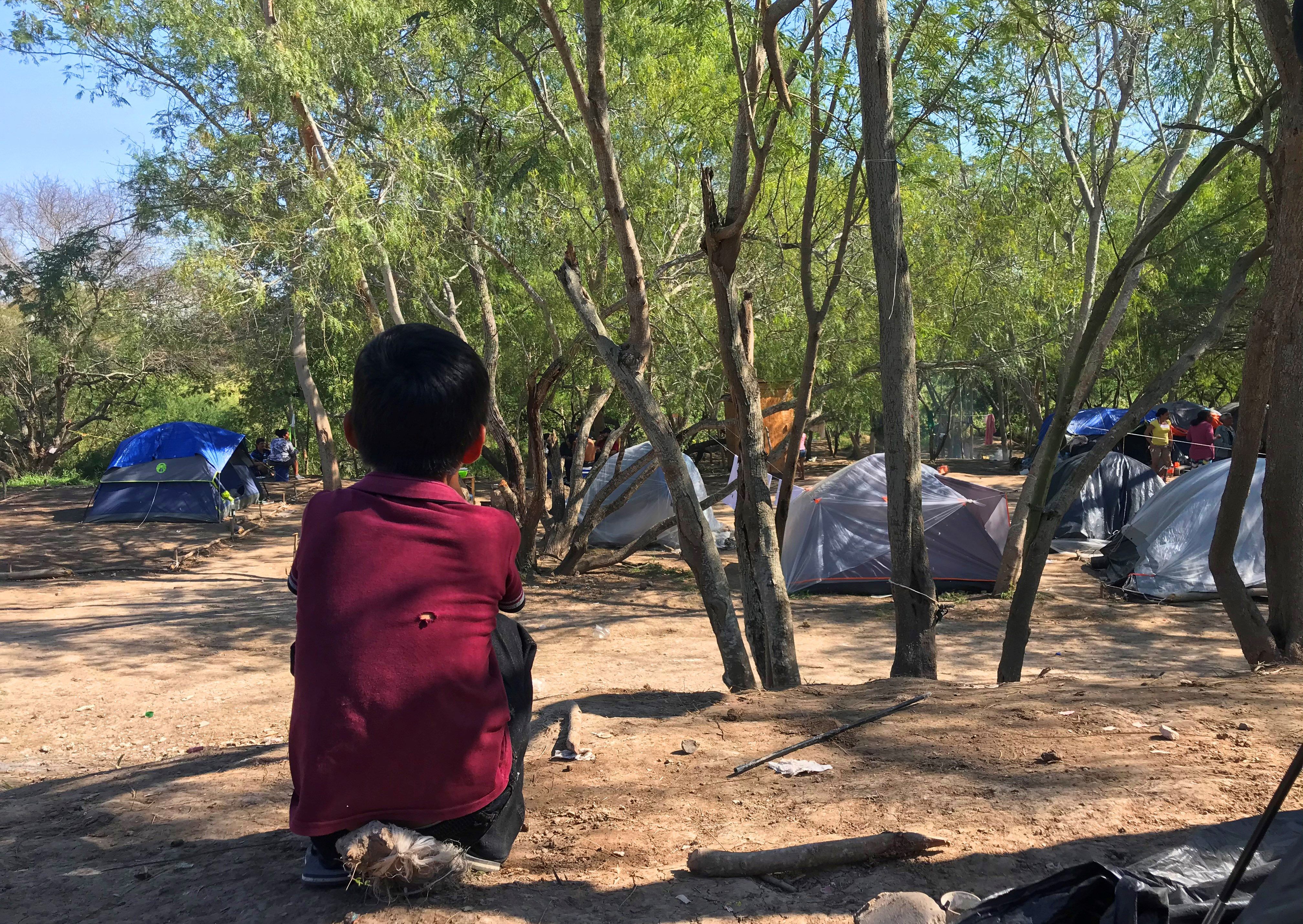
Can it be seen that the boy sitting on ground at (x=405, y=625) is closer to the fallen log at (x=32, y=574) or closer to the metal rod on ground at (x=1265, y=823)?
the metal rod on ground at (x=1265, y=823)

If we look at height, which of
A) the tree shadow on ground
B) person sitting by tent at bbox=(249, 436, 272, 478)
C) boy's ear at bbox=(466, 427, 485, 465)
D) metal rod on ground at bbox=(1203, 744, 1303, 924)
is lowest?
the tree shadow on ground

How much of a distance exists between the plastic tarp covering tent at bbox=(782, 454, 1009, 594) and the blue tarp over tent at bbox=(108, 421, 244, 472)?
1201cm

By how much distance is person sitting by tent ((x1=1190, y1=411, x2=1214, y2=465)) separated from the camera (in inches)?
688

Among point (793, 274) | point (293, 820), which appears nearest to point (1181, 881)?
point (293, 820)

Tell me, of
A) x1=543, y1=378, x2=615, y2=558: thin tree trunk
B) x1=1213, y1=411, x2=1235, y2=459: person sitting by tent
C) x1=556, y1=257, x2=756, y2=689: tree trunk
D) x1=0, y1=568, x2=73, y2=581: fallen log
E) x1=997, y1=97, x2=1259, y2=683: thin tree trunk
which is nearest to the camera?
x1=997, y1=97, x2=1259, y2=683: thin tree trunk

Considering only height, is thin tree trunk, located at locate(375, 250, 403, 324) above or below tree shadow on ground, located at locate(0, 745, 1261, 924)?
above

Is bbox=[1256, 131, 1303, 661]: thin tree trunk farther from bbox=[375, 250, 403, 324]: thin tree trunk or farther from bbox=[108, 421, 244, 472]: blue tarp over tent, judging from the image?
bbox=[108, 421, 244, 472]: blue tarp over tent

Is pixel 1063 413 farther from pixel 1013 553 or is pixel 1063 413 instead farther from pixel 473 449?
pixel 1013 553

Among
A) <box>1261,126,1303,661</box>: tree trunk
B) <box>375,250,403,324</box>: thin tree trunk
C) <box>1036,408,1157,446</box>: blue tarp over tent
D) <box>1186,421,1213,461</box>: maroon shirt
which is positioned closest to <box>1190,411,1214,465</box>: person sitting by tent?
<box>1186,421,1213,461</box>: maroon shirt

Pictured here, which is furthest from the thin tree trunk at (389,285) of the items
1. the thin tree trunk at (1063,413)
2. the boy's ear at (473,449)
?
the boy's ear at (473,449)

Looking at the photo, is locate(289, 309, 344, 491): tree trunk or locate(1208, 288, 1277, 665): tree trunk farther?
locate(289, 309, 344, 491): tree trunk

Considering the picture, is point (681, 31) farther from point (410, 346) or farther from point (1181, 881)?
point (1181, 881)

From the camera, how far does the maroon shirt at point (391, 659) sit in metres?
2.18

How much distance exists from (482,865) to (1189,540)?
11.0 meters
